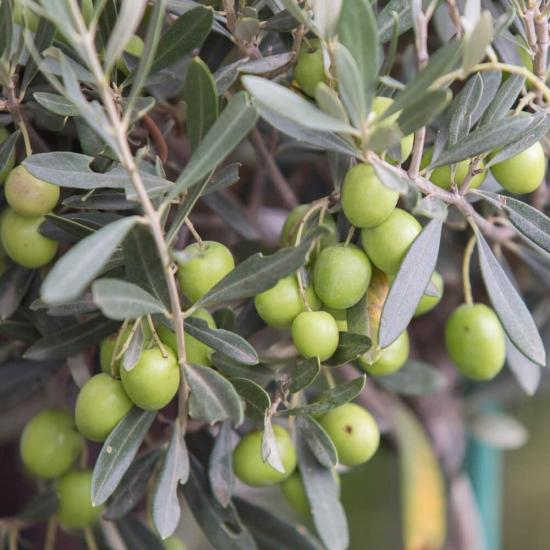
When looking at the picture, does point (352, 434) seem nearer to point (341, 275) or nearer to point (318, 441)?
point (318, 441)

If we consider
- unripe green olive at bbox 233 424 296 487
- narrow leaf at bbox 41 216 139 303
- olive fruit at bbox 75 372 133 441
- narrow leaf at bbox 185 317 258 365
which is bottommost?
unripe green olive at bbox 233 424 296 487

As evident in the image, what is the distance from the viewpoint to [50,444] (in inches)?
23.4

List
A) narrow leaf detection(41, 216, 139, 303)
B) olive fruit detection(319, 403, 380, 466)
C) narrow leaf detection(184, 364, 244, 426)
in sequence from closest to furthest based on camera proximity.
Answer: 1. narrow leaf detection(41, 216, 139, 303)
2. narrow leaf detection(184, 364, 244, 426)
3. olive fruit detection(319, 403, 380, 466)

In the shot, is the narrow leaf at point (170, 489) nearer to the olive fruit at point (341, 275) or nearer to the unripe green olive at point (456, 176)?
the olive fruit at point (341, 275)

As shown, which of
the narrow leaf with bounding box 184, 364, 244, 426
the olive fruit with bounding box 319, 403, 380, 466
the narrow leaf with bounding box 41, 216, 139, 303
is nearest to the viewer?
the narrow leaf with bounding box 41, 216, 139, 303

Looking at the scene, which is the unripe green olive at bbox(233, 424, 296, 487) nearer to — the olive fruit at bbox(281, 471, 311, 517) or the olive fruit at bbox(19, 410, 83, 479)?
the olive fruit at bbox(281, 471, 311, 517)

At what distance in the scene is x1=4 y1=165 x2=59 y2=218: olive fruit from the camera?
479 mm

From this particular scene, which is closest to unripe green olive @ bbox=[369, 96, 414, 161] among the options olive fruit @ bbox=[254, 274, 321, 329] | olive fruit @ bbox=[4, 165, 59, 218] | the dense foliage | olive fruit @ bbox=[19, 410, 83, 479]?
the dense foliage

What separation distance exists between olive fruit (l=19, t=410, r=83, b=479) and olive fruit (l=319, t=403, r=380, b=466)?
206 millimetres

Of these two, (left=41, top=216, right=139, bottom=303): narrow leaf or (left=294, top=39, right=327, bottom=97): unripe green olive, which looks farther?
(left=294, top=39, right=327, bottom=97): unripe green olive

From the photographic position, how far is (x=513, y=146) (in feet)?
1.60

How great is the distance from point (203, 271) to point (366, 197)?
11 cm

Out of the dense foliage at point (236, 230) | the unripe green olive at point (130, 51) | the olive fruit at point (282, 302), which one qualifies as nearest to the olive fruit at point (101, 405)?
the dense foliage at point (236, 230)

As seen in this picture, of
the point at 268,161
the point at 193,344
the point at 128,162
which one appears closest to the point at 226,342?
the point at 193,344
